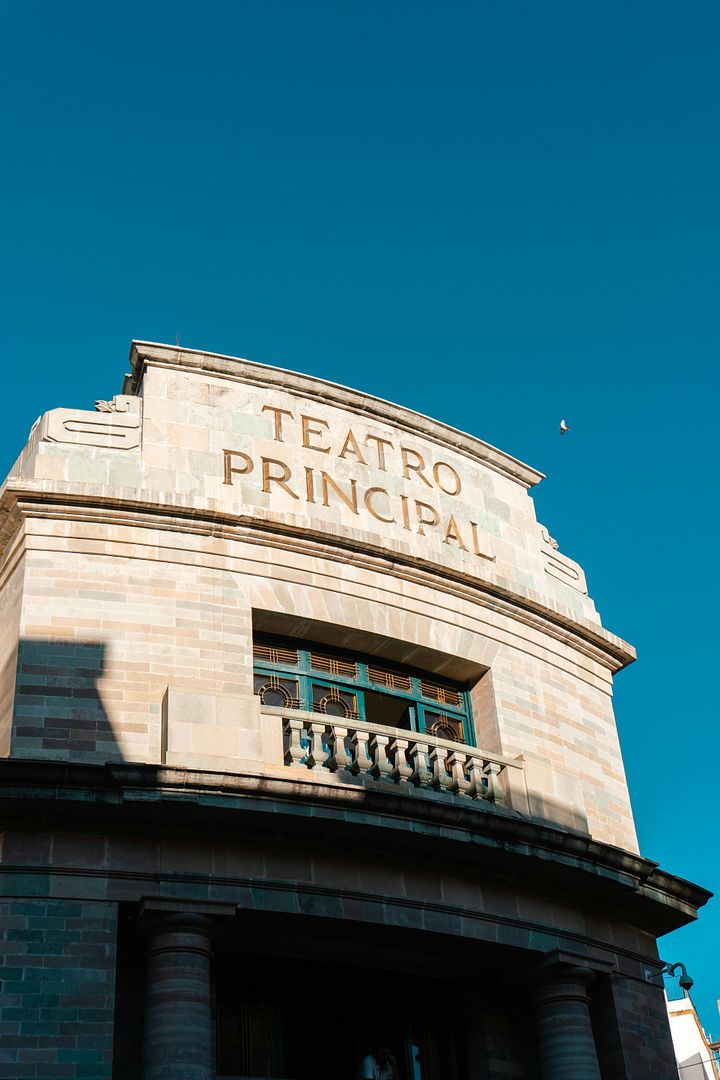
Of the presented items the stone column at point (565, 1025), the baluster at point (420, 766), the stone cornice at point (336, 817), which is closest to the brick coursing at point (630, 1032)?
the stone column at point (565, 1025)

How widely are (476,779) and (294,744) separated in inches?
111

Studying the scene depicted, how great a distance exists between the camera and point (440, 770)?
62.0 ft

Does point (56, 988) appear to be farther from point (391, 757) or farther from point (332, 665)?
point (332, 665)

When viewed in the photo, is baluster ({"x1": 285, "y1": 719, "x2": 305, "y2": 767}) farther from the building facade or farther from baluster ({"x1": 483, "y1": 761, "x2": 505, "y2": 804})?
baluster ({"x1": 483, "y1": 761, "x2": 505, "y2": 804})

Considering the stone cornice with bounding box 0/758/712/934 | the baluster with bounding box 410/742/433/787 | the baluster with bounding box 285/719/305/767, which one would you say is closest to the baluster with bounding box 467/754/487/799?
the stone cornice with bounding box 0/758/712/934

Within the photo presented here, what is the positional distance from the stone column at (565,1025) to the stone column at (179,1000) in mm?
4509

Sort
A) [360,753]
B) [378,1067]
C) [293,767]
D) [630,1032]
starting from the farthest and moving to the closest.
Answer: [630,1032], [360,753], [293,767], [378,1067]

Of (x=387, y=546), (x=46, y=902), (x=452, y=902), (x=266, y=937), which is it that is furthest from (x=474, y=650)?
(x=46, y=902)

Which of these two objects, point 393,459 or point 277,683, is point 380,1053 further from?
point 393,459

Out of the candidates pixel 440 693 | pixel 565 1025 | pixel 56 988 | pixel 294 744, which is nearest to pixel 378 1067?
pixel 565 1025

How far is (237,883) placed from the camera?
16.3 m

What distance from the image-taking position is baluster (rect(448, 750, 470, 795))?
1906 centimetres

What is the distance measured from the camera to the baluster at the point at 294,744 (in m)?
17.8

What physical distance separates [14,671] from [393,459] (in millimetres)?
7346
